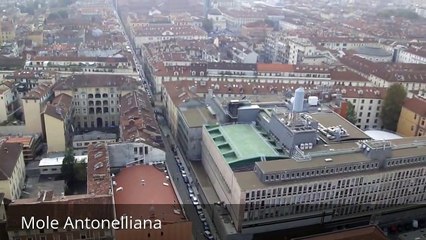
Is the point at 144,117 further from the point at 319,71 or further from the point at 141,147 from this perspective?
the point at 319,71

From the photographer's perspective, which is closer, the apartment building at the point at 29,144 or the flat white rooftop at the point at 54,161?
the flat white rooftop at the point at 54,161

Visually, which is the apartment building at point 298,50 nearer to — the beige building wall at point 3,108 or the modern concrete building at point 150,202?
the beige building wall at point 3,108

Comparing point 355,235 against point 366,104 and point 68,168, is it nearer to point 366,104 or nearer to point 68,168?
point 68,168

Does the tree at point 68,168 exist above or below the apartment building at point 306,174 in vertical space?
below

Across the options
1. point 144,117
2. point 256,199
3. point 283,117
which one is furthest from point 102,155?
point 283,117

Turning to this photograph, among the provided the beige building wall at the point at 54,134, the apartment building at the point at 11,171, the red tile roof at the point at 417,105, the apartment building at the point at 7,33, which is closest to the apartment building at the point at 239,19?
the apartment building at the point at 7,33

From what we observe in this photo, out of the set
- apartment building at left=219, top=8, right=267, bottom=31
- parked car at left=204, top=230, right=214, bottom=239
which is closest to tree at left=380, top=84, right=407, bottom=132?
parked car at left=204, top=230, right=214, bottom=239
